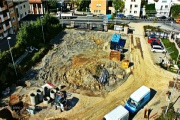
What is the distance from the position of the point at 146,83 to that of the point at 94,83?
9.04m

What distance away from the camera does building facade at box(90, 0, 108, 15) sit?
6962cm

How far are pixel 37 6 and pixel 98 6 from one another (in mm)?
22391

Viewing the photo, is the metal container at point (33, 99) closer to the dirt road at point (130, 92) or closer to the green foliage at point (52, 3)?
the dirt road at point (130, 92)

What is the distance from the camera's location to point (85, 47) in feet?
148

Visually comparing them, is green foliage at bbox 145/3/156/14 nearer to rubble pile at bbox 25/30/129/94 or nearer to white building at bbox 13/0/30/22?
rubble pile at bbox 25/30/129/94

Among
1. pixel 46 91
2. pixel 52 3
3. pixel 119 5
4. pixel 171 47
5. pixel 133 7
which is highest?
pixel 52 3

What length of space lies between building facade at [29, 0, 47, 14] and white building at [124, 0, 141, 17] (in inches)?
1175

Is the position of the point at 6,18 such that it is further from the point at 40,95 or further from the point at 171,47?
the point at 171,47

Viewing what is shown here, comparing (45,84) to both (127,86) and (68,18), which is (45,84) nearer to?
(127,86)

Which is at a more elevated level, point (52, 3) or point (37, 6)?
point (52, 3)

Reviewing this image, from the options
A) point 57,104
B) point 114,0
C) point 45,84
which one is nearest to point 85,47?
point 45,84

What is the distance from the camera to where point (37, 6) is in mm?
71688

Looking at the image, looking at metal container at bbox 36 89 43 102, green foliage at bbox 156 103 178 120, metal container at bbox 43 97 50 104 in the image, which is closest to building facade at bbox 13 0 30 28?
metal container at bbox 36 89 43 102

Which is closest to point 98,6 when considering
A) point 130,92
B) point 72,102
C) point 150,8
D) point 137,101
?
point 150,8
